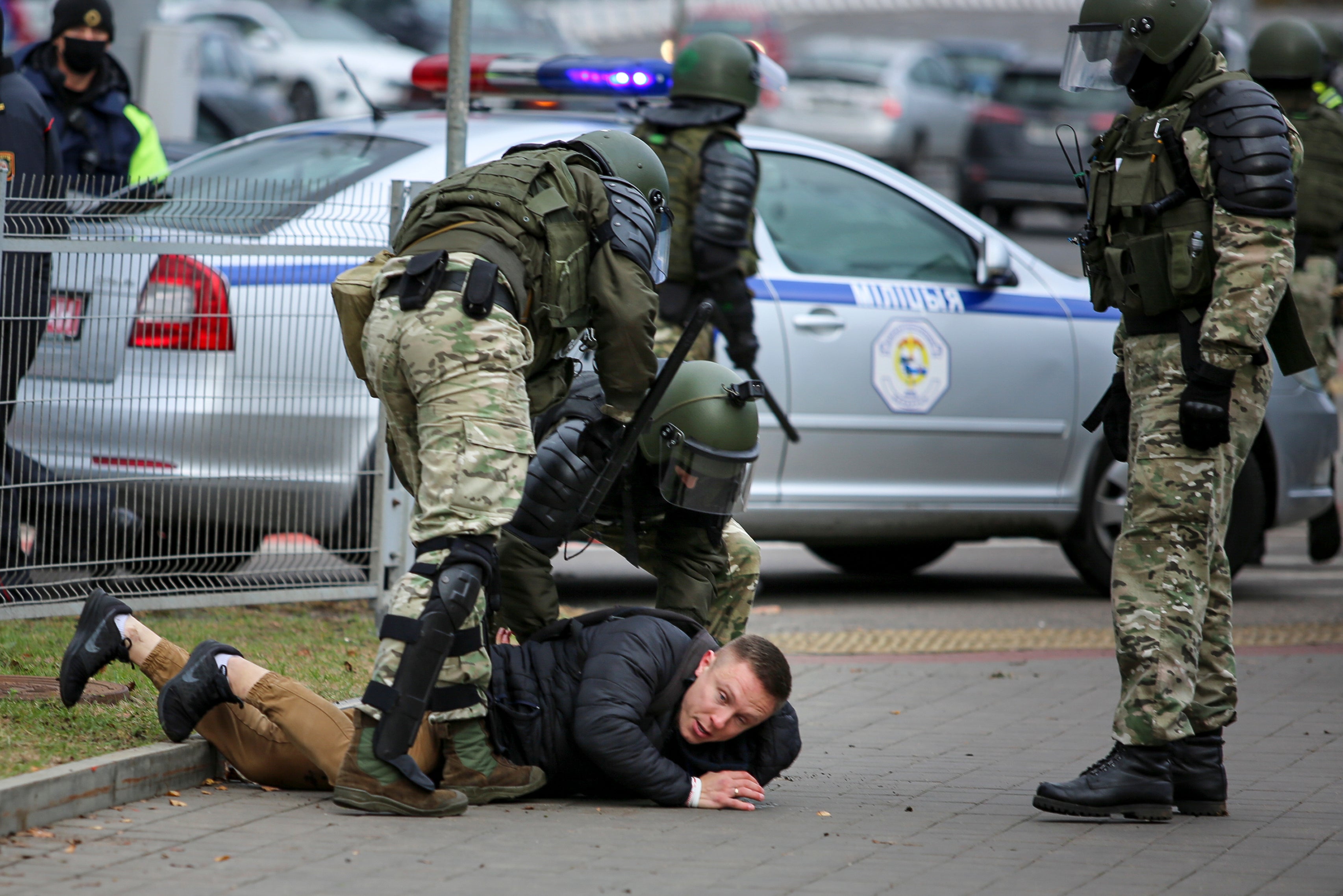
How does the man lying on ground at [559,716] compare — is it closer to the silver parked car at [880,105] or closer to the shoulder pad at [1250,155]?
the shoulder pad at [1250,155]

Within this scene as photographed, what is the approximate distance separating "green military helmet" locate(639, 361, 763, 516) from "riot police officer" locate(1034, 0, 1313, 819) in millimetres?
1016

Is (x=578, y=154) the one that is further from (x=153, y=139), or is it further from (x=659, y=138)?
(x=153, y=139)

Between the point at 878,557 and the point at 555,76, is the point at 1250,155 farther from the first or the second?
the point at 878,557

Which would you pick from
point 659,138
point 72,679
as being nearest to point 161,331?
point 72,679

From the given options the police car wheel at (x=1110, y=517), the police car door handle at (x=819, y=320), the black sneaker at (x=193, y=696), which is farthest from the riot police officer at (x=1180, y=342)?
the police car wheel at (x=1110, y=517)

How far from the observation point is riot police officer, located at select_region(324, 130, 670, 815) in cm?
411

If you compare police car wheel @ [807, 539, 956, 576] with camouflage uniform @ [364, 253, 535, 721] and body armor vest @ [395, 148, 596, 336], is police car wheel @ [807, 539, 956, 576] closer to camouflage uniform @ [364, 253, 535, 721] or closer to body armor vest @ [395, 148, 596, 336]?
body armor vest @ [395, 148, 596, 336]

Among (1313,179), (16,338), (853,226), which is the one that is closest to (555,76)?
(853,226)

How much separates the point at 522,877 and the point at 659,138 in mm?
3975

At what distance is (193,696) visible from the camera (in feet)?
14.3

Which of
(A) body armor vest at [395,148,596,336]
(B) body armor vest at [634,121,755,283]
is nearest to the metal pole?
(B) body armor vest at [634,121,755,283]

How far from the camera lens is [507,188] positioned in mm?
4371

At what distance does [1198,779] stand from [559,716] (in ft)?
5.34

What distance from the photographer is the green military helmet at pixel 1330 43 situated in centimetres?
951
